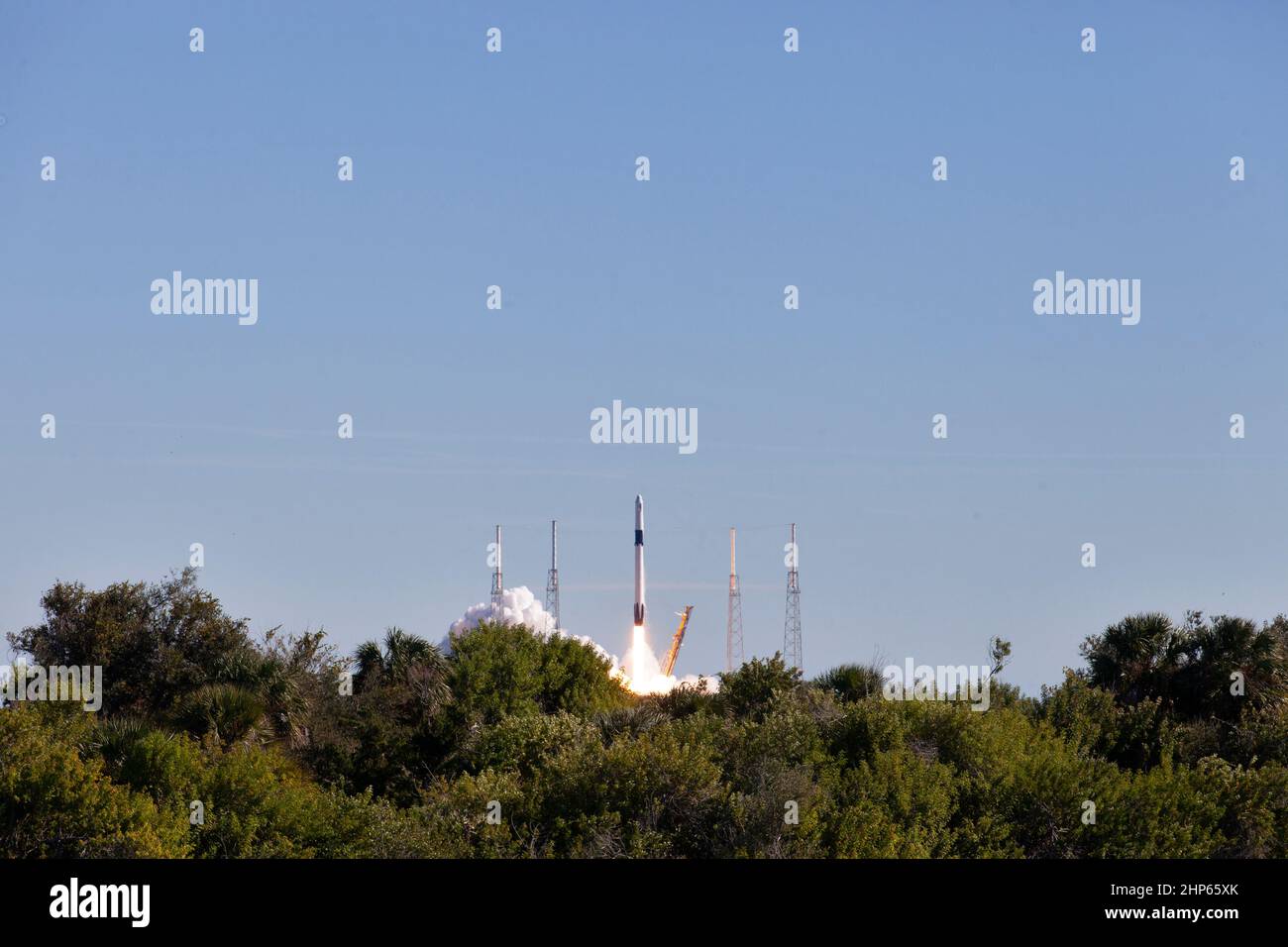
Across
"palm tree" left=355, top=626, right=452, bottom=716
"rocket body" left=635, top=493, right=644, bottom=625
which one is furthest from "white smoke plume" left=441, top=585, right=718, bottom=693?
"palm tree" left=355, top=626, right=452, bottom=716

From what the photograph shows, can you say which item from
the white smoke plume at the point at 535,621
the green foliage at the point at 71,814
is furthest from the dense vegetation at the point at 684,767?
the white smoke plume at the point at 535,621

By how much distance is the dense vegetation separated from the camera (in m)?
28.8

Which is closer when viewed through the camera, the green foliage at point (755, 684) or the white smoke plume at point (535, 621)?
the green foliage at point (755, 684)

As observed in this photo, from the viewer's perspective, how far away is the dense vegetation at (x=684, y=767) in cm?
2875

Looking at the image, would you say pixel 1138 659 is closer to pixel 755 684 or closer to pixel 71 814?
pixel 755 684

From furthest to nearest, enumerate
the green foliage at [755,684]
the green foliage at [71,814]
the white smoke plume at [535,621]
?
the white smoke plume at [535,621] < the green foliage at [755,684] < the green foliage at [71,814]

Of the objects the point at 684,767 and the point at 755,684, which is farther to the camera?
the point at 755,684

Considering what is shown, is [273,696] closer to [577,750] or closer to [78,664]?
[577,750]

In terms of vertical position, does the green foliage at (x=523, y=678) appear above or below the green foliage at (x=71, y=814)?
above

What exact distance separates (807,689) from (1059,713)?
6.24 meters

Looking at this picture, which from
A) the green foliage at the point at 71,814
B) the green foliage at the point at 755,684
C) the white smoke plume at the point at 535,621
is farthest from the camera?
the white smoke plume at the point at 535,621

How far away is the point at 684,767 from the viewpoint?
96.7 feet

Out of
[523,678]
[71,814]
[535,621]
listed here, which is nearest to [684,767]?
[71,814]

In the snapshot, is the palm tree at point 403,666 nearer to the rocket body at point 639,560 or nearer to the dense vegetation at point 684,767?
the dense vegetation at point 684,767
